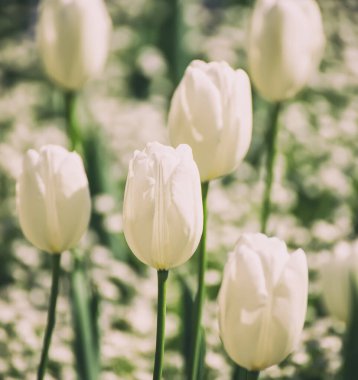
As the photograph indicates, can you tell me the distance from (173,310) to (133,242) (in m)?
1.11

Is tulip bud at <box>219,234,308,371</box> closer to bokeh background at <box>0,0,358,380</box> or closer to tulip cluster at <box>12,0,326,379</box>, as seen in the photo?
tulip cluster at <box>12,0,326,379</box>

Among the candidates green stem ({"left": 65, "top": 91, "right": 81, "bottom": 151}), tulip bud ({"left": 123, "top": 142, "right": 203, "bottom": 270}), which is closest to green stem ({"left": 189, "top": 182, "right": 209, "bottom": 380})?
tulip bud ({"left": 123, "top": 142, "right": 203, "bottom": 270})

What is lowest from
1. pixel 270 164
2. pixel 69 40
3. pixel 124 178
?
pixel 124 178

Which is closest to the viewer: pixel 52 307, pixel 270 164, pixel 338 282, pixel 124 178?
pixel 52 307

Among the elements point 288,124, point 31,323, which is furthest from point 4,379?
Answer: point 288,124

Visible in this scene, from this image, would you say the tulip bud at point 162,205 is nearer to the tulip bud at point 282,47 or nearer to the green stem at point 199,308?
the green stem at point 199,308

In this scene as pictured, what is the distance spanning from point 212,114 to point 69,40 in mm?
469

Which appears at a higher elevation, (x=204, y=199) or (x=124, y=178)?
(x=204, y=199)

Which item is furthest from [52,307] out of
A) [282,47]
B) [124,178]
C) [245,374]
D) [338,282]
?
[124,178]

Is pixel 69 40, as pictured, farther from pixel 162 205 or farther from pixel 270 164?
pixel 162 205

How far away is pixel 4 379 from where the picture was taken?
63.3 inches

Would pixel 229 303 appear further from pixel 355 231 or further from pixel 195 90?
pixel 355 231

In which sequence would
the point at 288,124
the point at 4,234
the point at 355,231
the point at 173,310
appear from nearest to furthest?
the point at 173,310
the point at 355,231
the point at 4,234
the point at 288,124

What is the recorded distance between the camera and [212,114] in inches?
41.0
